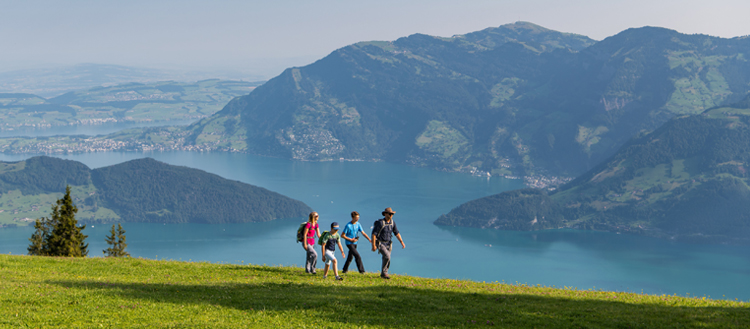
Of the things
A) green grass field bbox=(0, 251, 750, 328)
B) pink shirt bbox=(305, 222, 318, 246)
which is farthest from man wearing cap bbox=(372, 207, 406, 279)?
pink shirt bbox=(305, 222, 318, 246)

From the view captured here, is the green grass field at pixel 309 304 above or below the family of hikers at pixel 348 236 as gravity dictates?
below

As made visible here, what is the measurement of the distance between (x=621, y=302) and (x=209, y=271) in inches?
940

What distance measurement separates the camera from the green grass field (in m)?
23.3

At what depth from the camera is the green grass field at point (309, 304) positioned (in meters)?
23.3

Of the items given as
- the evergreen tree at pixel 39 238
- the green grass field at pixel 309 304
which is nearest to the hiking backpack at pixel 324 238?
the green grass field at pixel 309 304

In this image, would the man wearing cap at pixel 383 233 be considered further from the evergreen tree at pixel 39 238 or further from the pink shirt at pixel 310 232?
the evergreen tree at pixel 39 238

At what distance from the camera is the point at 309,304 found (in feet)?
85.1

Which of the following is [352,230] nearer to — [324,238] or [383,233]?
[324,238]

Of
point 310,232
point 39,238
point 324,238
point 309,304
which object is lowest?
point 39,238

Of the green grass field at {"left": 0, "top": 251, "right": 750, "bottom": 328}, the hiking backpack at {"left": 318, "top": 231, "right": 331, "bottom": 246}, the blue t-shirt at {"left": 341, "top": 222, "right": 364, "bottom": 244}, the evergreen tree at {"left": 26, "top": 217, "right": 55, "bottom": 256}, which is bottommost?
the evergreen tree at {"left": 26, "top": 217, "right": 55, "bottom": 256}

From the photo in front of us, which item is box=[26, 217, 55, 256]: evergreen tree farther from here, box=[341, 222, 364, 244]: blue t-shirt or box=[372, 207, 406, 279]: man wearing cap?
box=[372, 207, 406, 279]: man wearing cap

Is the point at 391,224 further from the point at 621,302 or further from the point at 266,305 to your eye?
the point at 621,302

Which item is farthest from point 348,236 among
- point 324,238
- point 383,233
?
point 383,233

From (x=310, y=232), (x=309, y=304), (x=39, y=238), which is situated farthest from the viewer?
(x=39, y=238)
